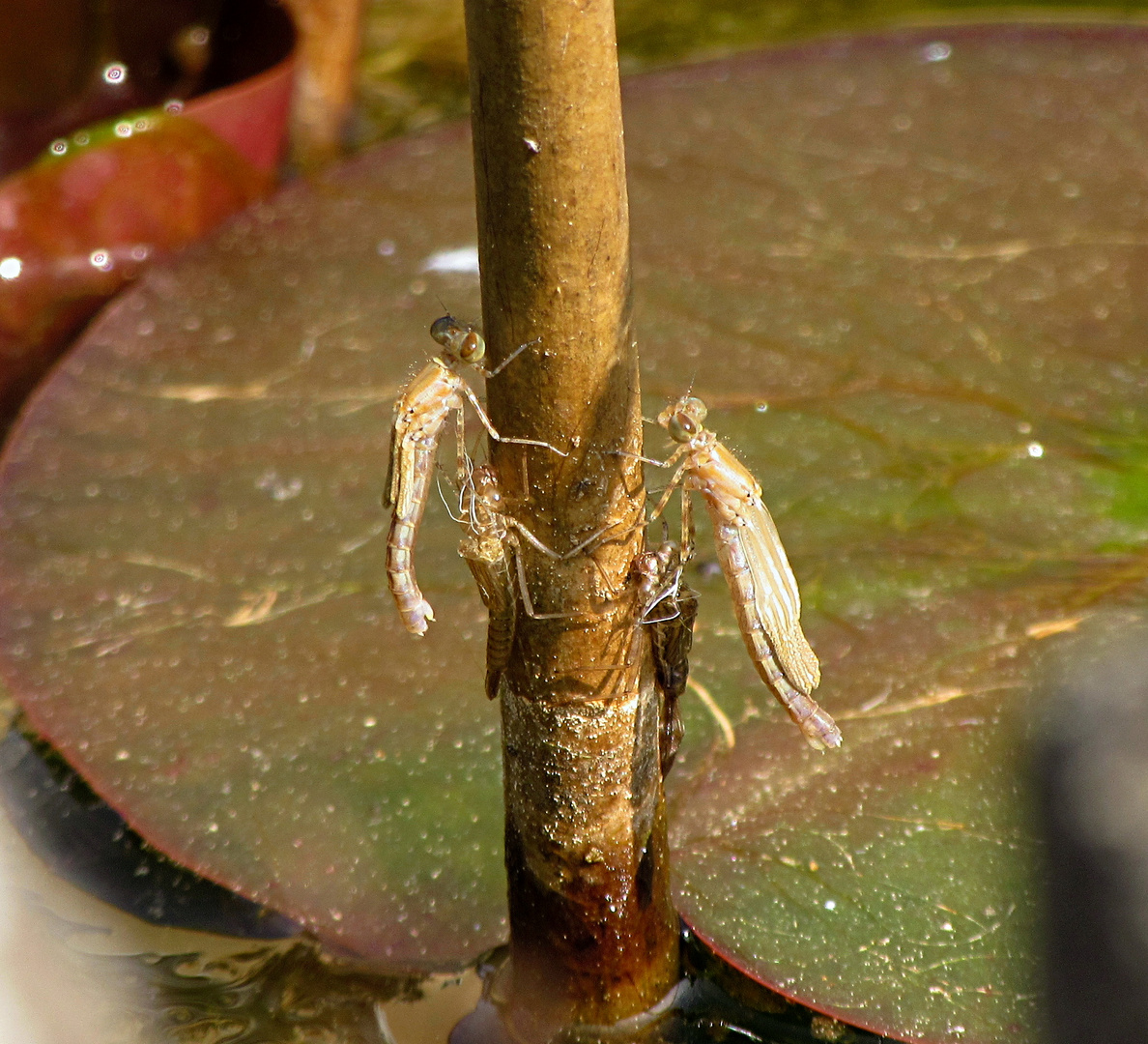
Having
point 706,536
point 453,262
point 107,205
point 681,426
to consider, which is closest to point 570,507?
point 681,426

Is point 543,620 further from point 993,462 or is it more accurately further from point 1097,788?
point 993,462

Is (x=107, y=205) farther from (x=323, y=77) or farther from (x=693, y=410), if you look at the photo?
(x=693, y=410)

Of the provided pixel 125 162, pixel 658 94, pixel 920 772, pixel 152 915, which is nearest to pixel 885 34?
pixel 658 94

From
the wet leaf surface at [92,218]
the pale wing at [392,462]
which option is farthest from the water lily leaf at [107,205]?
the pale wing at [392,462]

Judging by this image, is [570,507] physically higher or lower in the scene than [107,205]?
higher

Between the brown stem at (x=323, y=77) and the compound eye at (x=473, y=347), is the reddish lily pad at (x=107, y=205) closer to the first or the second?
the brown stem at (x=323, y=77)
